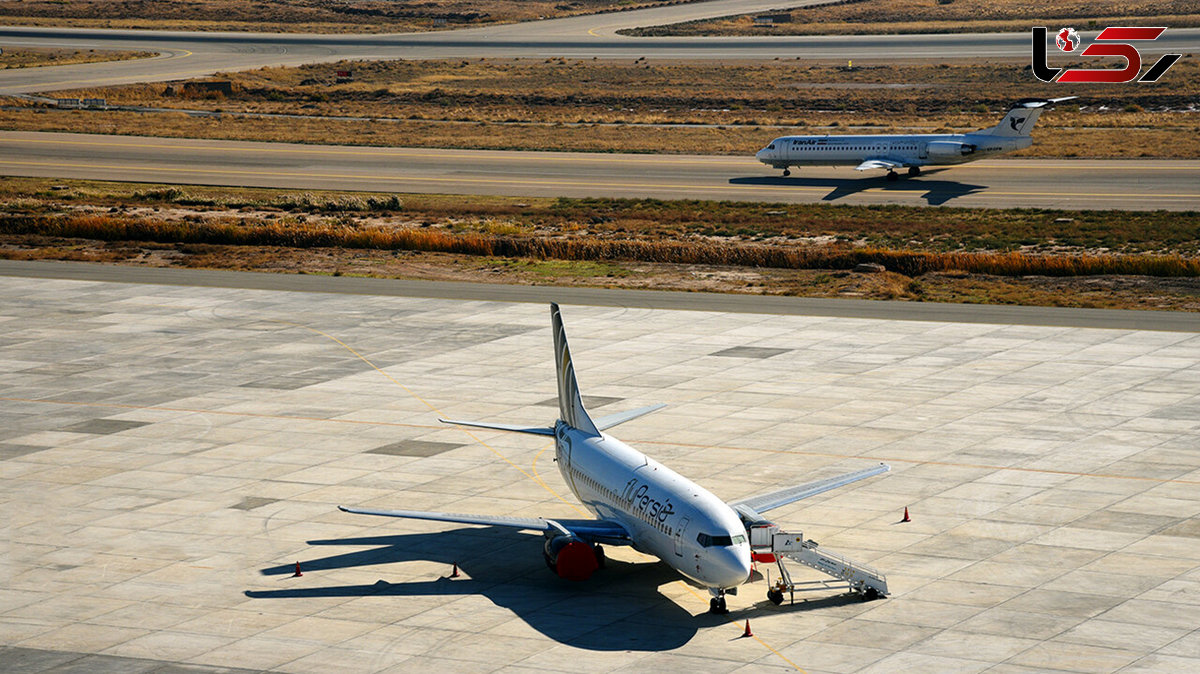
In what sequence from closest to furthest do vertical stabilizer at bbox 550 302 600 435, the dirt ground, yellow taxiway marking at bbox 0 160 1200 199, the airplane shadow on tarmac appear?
1. the airplane shadow on tarmac
2. vertical stabilizer at bbox 550 302 600 435
3. the dirt ground
4. yellow taxiway marking at bbox 0 160 1200 199

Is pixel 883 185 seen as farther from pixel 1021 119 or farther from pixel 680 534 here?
pixel 680 534

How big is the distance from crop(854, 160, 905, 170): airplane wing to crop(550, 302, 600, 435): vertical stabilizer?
76.7m

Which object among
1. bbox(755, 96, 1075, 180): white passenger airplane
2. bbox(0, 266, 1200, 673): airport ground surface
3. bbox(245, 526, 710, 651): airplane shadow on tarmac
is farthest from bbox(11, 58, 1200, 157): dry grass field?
bbox(245, 526, 710, 651): airplane shadow on tarmac

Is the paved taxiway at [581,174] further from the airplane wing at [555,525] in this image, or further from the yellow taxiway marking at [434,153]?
the airplane wing at [555,525]

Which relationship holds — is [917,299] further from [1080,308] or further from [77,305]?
[77,305]

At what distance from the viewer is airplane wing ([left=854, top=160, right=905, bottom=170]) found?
11675cm

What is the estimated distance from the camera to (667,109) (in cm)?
16888

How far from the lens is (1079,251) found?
90125 millimetres

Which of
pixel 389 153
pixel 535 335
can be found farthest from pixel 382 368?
pixel 389 153

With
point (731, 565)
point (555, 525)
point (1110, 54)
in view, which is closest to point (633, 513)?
point (555, 525)

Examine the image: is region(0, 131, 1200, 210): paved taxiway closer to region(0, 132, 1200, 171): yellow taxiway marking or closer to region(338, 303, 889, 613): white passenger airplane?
region(0, 132, 1200, 171): yellow taxiway marking

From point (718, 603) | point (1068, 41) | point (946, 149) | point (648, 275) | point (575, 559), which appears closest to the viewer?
point (718, 603)

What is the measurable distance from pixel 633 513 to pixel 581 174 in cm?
9072

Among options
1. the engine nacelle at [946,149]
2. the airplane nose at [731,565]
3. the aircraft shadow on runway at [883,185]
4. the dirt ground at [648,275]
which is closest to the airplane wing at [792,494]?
the airplane nose at [731,565]
